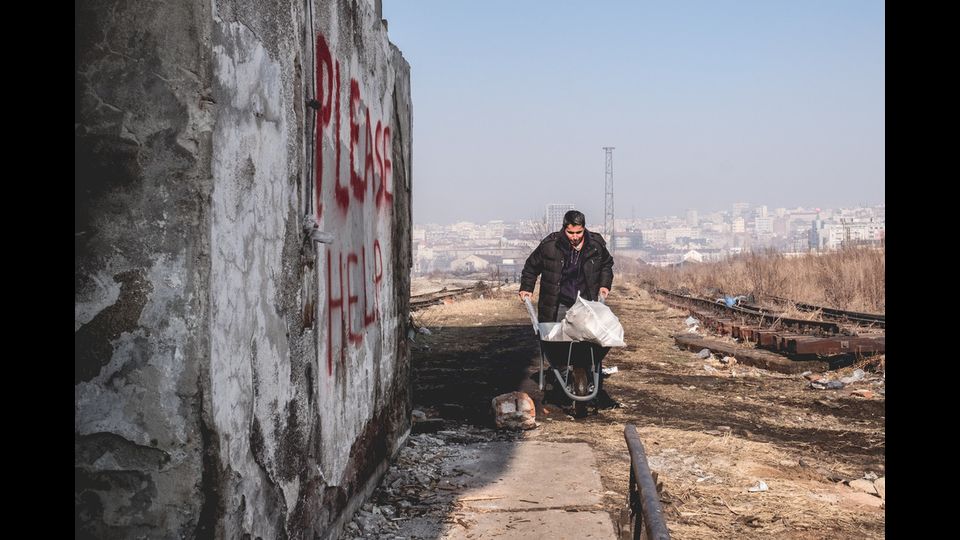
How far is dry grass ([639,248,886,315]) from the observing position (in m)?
17.1

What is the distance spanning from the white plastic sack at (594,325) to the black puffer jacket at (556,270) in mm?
779

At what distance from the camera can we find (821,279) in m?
19.8

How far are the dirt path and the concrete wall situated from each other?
7.39ft

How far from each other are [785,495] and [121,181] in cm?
420

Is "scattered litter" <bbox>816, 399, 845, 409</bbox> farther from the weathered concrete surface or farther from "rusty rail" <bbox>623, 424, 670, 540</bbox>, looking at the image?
"rusty rail" <bbox>623, 424, 670, 540</bbox>

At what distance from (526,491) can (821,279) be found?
670 inches

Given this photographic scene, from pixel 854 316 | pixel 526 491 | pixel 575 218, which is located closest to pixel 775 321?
pixel 854 316

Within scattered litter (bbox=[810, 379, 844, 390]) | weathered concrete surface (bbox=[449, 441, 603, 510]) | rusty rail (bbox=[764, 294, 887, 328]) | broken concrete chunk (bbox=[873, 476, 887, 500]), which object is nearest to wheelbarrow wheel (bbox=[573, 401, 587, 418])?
weathered concrete surface (bbox=[449, 441, 603, 510])

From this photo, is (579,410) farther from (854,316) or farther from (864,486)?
(854,316)

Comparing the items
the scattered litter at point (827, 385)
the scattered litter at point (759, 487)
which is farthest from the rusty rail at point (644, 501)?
the scattered litter at point (827, 385)

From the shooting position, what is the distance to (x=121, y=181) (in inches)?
85.2

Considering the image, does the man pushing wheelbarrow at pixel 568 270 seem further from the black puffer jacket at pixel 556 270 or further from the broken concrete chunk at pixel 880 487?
the broken concrete chunk at pixel 880 487
